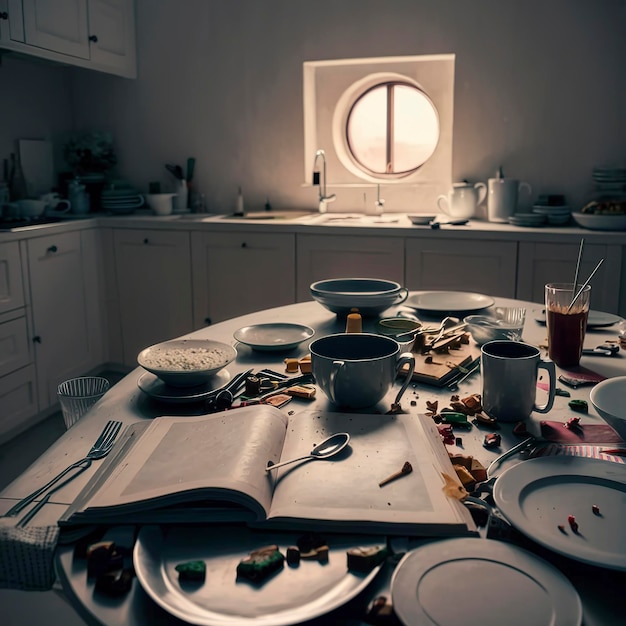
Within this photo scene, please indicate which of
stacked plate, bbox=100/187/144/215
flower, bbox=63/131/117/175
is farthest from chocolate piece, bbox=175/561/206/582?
flower, bbox=63/131/117/175

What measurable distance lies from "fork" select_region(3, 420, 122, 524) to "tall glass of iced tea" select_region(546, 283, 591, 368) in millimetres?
882

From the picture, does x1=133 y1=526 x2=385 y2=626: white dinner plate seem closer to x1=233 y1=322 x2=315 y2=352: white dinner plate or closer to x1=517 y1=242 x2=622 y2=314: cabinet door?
x1=233 y1=322 x2=315 y2=352: white dinner plate

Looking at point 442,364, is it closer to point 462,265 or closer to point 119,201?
point 462,265

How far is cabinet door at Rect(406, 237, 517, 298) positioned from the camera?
3.06 metres

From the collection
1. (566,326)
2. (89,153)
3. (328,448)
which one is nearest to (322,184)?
(89,153)

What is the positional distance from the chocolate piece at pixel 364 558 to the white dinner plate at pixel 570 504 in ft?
0.55

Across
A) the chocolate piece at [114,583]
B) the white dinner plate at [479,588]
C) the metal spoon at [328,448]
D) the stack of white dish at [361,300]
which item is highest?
the stack of white dish at [361,300]

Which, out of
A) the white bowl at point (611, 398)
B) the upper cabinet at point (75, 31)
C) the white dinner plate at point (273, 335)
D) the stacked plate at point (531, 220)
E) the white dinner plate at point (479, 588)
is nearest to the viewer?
the white dinner plate at point (479, 588)

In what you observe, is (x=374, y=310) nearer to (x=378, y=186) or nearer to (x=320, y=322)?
(x=320, y=322)

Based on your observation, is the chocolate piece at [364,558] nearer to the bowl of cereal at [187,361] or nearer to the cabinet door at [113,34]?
the bowl of cereal at [187,361]

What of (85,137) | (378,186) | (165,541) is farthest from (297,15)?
(165,541)

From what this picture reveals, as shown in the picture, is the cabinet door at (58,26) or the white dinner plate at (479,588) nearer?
the white dinner plate at (479,588)

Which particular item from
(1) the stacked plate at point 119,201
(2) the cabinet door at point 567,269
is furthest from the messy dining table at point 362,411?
(1) the stacked plate at point 119,201

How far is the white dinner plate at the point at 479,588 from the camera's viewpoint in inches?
25.4
